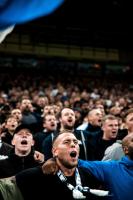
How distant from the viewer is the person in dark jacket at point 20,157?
395 cm

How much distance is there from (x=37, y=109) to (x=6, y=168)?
17.2 feet

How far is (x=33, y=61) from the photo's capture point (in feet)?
73.7

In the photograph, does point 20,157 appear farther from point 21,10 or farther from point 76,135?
point 21,10

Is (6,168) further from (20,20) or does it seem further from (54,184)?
(20,20)

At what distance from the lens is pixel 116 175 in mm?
3752

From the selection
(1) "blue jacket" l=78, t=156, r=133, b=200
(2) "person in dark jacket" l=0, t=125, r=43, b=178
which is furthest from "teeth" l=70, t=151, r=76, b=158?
(2) "person in dark jacket" l=0, t=125, r=43, b=178

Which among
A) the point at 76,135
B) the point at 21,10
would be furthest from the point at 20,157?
the point at 21,10

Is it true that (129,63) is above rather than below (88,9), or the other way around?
below

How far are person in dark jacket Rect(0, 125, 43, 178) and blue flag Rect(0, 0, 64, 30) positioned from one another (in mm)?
1746

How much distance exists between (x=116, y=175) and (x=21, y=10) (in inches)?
70.0

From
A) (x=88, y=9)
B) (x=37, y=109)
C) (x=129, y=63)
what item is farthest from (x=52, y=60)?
(x=37, y=109)

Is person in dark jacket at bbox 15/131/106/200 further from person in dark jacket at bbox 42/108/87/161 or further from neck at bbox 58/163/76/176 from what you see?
person in dark jacket at bbox 42/108/87/161

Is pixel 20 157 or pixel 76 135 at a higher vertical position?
pixel 76 135

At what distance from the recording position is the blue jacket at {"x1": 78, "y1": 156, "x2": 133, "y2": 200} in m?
3.67
